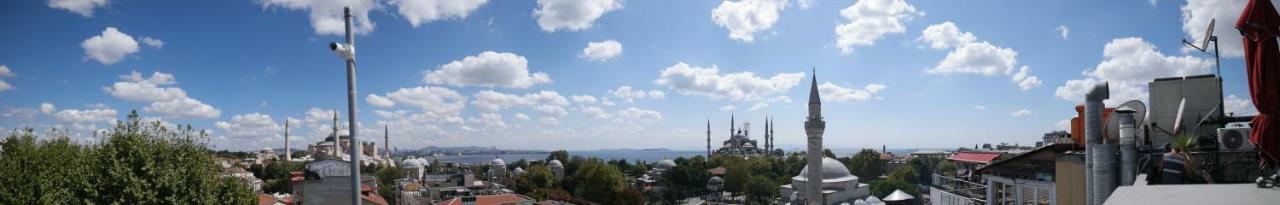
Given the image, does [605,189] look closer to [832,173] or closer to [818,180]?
[818,180]

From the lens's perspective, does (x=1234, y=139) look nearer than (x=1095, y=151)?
Yes

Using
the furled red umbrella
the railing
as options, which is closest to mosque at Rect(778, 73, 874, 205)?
the railing

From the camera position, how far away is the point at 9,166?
403 inches

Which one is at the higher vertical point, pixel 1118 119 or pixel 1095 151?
pixel 1118 119

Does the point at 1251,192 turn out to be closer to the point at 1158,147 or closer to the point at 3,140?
the point at 1158,147

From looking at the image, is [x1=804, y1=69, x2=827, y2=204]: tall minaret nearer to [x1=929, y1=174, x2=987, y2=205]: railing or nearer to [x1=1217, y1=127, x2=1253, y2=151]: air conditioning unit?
[x1=929, y1=174, x2=987, y2=205]: railing

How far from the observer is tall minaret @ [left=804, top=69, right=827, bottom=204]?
106 ft

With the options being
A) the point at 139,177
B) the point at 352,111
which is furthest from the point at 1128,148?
the point at 139,177

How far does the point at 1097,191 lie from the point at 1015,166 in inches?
95.0

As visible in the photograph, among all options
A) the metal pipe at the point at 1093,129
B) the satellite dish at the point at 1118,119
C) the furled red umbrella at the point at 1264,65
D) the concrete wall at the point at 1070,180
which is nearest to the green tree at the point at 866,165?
the concrete wall at the point at 1070,180

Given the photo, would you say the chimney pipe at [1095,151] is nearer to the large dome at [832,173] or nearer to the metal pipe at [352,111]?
the metal pipe at [352,111]

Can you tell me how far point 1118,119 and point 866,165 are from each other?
48.1 m

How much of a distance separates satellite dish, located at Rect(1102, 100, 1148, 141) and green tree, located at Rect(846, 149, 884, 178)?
47171 millimetres

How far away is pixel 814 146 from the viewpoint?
3266cm
